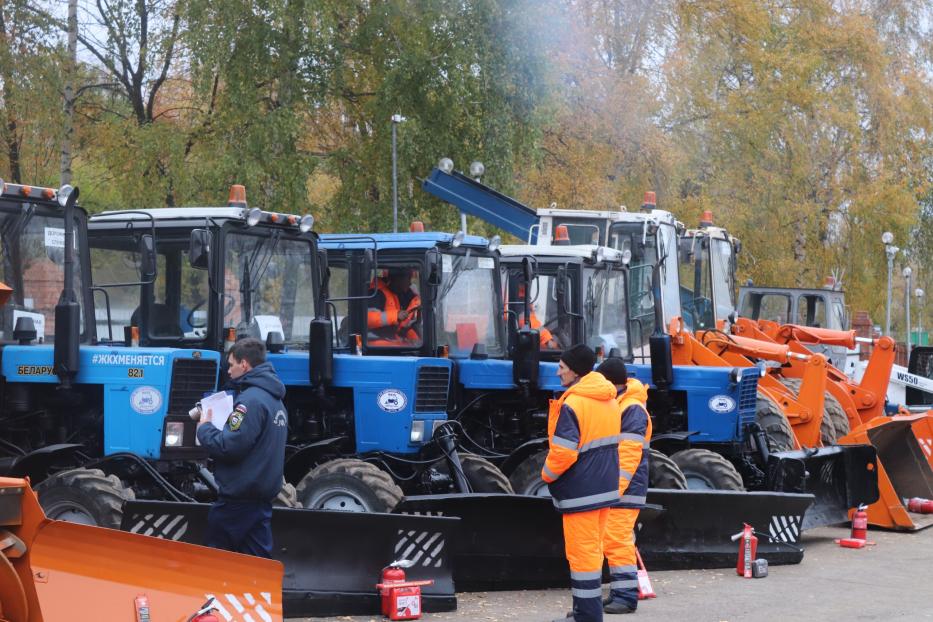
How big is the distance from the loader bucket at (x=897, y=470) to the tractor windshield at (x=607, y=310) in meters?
2.63

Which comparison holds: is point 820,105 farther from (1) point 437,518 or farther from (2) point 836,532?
(1) point 437,518

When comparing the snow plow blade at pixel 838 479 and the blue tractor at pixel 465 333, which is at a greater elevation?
the blue tractor at pixel 465 333

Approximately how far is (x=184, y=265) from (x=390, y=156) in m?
12.9

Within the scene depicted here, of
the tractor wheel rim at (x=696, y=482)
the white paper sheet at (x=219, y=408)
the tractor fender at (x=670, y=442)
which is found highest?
the white paper sheet at (x=219, y=408)

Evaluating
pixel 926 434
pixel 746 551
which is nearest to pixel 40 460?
pixel 746 551

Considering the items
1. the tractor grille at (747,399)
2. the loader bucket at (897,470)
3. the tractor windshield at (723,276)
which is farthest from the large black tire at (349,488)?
the tractor windshield at (723,276)

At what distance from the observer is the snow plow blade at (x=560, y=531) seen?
9992mm

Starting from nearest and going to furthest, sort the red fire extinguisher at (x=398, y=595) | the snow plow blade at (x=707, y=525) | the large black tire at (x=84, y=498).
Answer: the large black tire at (x=84, y=498) → the red fire extinguisher at (x=398, y=595) → the snow plow blade at (x=707, y=525)

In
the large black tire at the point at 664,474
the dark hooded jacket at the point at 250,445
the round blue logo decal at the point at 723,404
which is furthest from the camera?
the round blue logo decal at the point at 723,404

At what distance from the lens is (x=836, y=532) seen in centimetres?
1423

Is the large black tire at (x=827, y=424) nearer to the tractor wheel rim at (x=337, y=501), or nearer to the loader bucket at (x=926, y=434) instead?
the loader bucket at (x=926, y=434)

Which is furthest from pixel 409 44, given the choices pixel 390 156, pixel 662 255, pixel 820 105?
pixel 820 105

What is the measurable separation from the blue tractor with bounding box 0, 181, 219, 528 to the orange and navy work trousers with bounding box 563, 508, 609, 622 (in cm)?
262

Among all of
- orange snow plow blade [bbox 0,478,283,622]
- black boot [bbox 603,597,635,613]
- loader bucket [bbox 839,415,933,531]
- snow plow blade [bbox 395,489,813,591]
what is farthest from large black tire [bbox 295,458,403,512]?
loader bucket [bbox 839,415,933,531]
